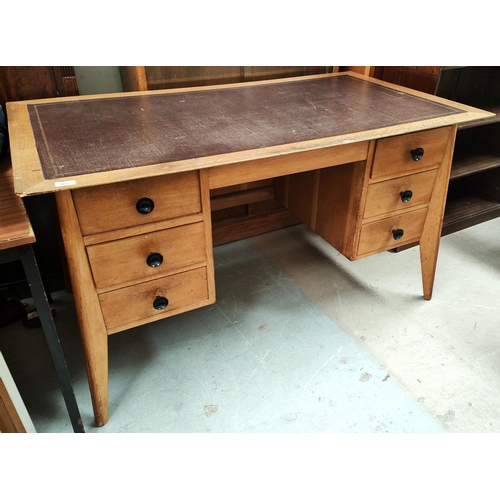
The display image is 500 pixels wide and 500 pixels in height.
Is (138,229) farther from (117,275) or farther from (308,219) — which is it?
(308,219)

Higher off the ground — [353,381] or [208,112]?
[208,112]

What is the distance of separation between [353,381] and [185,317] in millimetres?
710

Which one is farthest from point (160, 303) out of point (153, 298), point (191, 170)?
point (191, 170)

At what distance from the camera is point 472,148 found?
2408mm

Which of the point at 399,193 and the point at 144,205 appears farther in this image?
the point at 399,193

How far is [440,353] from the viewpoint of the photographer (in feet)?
5.32

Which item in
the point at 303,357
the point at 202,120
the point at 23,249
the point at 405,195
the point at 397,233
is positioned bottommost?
the point at 303,357

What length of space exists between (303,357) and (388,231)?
57 centimetres

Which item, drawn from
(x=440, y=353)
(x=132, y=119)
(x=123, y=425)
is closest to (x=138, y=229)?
(x=132, y=119)

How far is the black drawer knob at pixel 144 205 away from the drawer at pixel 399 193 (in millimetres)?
767

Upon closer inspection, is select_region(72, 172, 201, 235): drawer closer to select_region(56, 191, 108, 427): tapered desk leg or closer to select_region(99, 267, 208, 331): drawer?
select_region(56, 191, 108, 427): tapered desk leg

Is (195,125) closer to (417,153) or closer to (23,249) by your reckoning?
(23,249)

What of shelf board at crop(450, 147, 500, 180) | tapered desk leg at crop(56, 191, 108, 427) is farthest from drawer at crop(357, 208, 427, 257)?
tapered desk leg at crop(56, 191, 108, 427)

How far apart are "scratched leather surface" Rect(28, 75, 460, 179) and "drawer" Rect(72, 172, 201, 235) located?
6 centimetres
